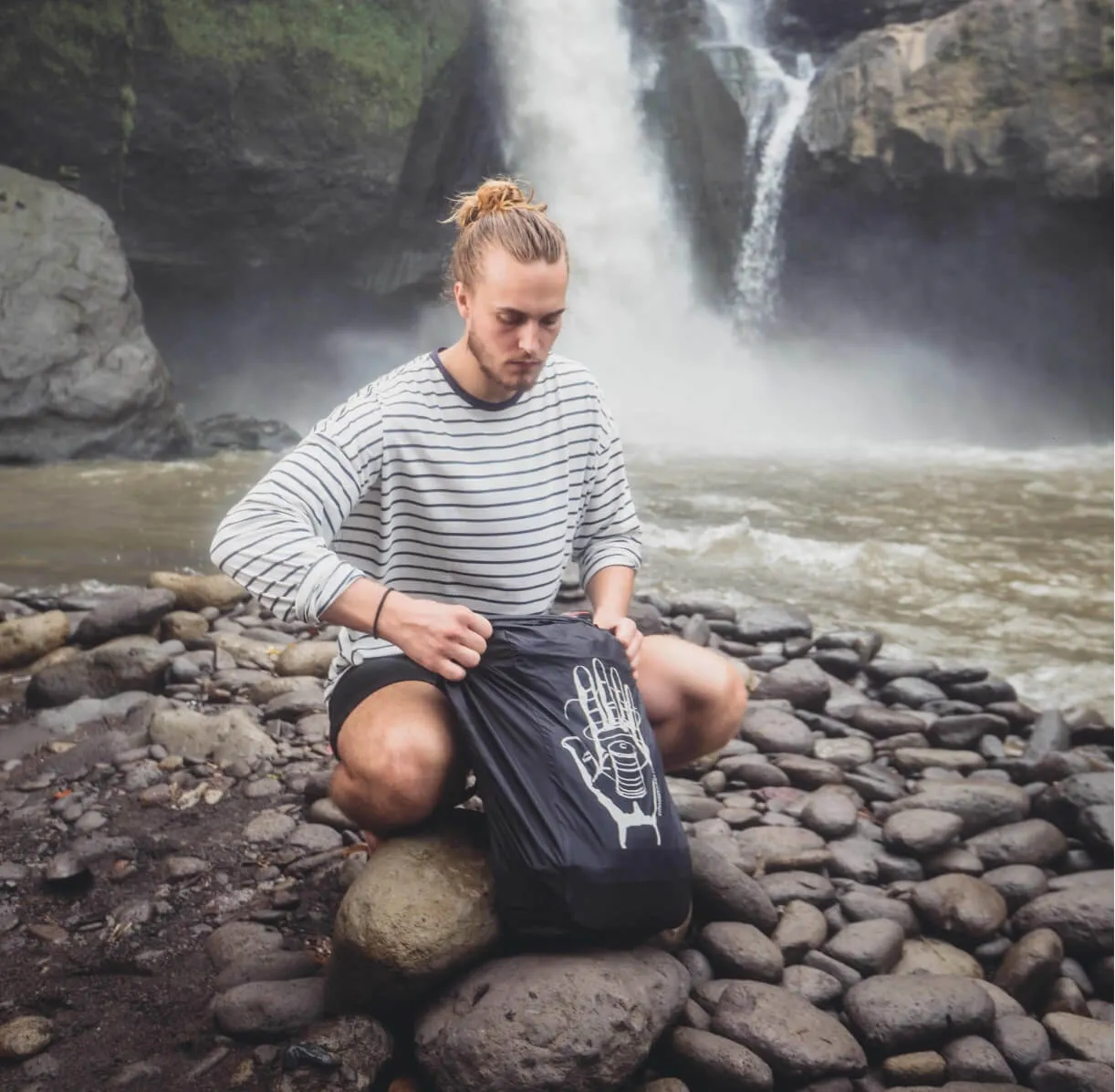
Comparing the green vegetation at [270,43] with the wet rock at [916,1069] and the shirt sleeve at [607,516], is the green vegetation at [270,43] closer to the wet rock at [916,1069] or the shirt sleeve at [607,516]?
the shirt sleeve at [607,516]

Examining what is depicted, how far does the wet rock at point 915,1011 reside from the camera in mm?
1962

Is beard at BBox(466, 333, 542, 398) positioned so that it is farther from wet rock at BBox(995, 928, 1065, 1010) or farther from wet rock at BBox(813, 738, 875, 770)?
wet rock at BBox(813, 738, 875, 770)

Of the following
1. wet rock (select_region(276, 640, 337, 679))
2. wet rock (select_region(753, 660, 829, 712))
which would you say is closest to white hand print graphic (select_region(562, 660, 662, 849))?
wet rock (select_region(753, 660, 829, 712))

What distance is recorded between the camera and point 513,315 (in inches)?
81.3

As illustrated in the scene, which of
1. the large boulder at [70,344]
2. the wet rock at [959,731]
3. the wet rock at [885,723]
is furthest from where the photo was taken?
the large boulder at [70,344]

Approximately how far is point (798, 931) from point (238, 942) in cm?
118

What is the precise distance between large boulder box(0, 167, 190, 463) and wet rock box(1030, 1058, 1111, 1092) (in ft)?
35.5

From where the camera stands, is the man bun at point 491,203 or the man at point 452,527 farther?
the man bun at point 491,203

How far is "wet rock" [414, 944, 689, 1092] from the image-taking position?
1.66 meters

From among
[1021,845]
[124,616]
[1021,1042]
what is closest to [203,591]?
[124,616]

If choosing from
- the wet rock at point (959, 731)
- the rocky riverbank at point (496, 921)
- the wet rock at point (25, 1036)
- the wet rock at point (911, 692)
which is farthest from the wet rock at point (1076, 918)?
the wet rock at point (25, 1036)

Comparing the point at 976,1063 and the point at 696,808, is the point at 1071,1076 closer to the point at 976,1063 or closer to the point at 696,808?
the point at 976,1063

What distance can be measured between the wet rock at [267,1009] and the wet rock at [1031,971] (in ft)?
4.56

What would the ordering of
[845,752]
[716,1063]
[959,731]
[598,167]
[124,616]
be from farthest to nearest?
[598,167] < [124,616] < [959,731] < [845,752] < [716,1063]
